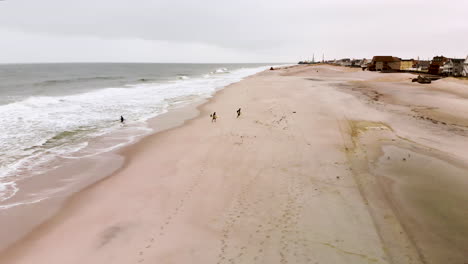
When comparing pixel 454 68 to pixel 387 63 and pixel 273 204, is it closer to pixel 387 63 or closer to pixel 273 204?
pixel 387 63

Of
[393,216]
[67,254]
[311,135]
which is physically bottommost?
[67,254]

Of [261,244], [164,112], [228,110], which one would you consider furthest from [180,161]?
Answer: [164,112]

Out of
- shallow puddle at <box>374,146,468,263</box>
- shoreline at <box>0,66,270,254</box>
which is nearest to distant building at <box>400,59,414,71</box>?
shallow puddle at <box>374,146,468,263</box>

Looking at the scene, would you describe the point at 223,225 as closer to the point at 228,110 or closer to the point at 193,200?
the point at 193,200

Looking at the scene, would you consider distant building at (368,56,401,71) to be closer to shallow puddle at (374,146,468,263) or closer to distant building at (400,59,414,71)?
distant building at (400,59,414,71)

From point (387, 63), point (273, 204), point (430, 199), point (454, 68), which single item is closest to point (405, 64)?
point (387, 63)

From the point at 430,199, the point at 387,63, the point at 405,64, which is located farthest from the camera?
the point at 405,64
